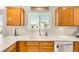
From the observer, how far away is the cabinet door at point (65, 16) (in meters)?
4.79

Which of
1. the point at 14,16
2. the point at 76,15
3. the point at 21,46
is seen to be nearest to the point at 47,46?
the point at 21,46

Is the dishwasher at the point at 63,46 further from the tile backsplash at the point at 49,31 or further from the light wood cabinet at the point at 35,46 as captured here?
the tile backsplash at the point at 49,31

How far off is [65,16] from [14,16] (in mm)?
1521

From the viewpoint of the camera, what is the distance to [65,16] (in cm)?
485

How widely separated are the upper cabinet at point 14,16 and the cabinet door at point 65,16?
114cm

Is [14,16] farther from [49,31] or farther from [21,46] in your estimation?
[49,31]

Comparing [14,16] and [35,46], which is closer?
Result: [35,46]

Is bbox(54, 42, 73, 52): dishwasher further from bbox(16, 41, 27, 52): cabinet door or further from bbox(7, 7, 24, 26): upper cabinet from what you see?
bbox(7, 7, 24, 26): upper cabinet

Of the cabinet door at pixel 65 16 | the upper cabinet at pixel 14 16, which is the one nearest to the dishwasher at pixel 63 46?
the cabinet door at pixel 65 16

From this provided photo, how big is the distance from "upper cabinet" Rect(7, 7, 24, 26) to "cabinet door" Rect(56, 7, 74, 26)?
114 cm

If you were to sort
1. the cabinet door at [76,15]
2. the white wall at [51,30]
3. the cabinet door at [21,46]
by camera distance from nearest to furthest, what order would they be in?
the cabinet door at [21,46] < the cabinet door at [76,15] < the white wall at [51,30]

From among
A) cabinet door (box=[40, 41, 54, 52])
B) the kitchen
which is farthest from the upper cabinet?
cabinet door (box=[40, 41, 54, 52])

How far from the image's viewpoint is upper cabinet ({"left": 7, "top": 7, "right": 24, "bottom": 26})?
4840 millimetres
